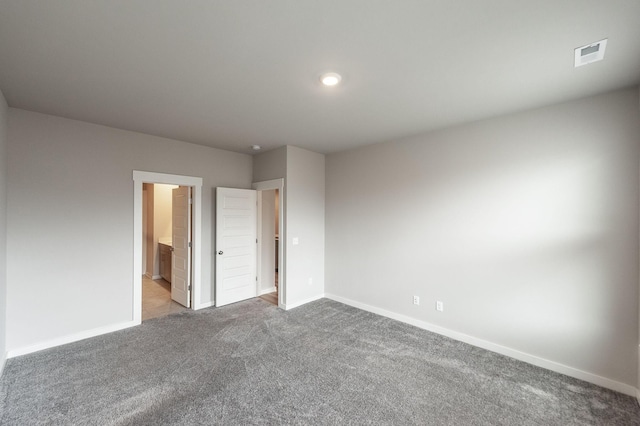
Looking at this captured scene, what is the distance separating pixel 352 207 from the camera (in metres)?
4.56

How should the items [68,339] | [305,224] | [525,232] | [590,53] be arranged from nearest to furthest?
[590,53] < [525,232] < [68,339] < [305,224]

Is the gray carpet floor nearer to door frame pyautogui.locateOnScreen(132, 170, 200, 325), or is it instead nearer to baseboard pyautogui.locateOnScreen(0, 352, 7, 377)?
baseboard pyautogui.locateOnScreen(0, 352, 7, 377)

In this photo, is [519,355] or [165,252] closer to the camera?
[519,355]

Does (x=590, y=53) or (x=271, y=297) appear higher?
(x=590, y=53)

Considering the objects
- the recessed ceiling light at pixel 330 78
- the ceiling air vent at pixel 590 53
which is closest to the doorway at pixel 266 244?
the recessed ceiling light at pixel 330 78

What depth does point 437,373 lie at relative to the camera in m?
2.62

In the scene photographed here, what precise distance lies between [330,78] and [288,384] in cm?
272

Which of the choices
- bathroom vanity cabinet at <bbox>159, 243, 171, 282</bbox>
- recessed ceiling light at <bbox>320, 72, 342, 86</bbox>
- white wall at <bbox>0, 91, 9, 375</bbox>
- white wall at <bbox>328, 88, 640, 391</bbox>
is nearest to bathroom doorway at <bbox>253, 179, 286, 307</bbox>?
white wall at <bbox>328, 88, 640, 391</bbox>

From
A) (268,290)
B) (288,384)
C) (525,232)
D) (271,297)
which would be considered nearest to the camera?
(288,384)

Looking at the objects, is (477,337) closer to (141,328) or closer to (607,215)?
(607,215)

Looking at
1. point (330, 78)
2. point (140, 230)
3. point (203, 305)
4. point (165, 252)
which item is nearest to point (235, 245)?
point (203, 305)

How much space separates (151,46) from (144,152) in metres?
2.38

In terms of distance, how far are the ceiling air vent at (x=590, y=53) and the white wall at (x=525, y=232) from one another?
32.1 inches

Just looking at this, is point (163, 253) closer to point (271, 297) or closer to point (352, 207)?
point (271, 297)
